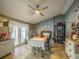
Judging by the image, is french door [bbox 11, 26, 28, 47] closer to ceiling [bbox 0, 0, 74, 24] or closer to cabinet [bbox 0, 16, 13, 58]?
ceiling [bbox 0, 0, 74, 24]

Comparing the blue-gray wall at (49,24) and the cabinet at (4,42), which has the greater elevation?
the blue-gray wall at (49,24)

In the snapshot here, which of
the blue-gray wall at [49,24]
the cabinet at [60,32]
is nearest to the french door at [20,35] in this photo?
the blue-gray wall at [49,24]

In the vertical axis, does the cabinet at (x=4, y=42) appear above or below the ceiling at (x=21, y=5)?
below

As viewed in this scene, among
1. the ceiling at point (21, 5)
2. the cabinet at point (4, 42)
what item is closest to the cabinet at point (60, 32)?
the ceiling at point (21, 5)

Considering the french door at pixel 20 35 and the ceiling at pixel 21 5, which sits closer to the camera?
the ceiling at pixel 21 5

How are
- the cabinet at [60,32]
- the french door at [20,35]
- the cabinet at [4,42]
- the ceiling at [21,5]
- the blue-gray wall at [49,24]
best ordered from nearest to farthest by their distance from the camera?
the ceiling at [21,5]
the cabinet at [4,42]
the french door at [20,35]
the cabinet at [60,32]
the blue-gray wall at [49,24]


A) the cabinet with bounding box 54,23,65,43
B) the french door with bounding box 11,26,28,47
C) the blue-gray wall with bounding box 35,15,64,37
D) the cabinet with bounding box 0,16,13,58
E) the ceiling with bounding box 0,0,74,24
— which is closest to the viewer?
the ceiling with bounding box 0,0,74,24

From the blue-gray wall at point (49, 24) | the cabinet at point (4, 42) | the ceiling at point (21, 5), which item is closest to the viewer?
the ceiling at point (21, 5)

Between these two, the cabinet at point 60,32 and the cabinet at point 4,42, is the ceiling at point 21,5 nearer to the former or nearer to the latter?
the cabinet at point 4,42

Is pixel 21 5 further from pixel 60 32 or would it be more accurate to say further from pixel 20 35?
pixel 60 32

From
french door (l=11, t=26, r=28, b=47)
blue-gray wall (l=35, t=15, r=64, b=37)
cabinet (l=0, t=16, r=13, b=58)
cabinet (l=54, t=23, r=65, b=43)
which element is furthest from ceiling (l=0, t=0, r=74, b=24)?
blue-gray wall (l=35, t=15, r=64, b=37)

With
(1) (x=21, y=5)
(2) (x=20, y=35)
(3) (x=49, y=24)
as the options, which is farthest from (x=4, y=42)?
(3) (x=49, y=24)

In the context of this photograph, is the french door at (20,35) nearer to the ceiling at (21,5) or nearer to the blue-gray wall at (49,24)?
the ceiling at (21,5)

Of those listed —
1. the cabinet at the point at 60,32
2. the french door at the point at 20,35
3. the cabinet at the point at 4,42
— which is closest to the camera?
the cabinet at the point at 4,42
